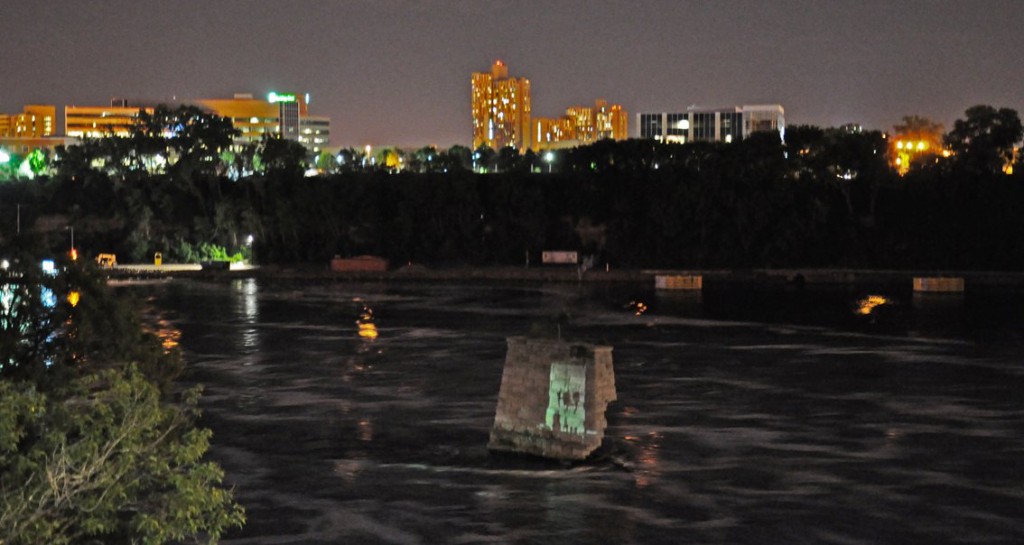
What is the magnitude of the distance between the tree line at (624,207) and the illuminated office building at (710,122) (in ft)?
252

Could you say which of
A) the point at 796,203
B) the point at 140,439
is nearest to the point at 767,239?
the point at 796,203

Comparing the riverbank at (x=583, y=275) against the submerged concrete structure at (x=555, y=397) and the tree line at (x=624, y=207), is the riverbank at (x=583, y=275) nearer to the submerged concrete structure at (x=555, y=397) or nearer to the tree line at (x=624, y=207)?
the tree line at (x=624, y=207)

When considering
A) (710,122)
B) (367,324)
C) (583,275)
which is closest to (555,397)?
(367,324)

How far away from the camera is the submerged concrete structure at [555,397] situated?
25.3 metres

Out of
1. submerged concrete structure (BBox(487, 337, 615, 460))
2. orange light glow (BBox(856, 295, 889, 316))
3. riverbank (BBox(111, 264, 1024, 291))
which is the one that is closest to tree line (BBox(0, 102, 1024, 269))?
riverbank (BBox(111, 264, 1024, 291))

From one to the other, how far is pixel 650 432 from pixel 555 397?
657 centimetres

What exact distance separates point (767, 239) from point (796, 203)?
13.3 ft

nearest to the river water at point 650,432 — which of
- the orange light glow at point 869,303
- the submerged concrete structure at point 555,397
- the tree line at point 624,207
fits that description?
the submerged concrete structure at point 555,397

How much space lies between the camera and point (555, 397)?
84.1 feet

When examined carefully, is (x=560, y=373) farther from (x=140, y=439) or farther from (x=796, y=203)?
(x=796, y=203)

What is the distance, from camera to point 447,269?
97.4 metres

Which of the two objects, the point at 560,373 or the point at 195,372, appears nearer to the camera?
the point at 560,373

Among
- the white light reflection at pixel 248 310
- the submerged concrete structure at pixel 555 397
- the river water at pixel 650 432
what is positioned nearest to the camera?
the river water at pixel 650 432

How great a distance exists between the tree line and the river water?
3180 cm
